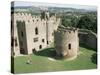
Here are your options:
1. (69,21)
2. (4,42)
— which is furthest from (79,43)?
(4,42)

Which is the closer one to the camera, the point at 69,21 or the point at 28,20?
the point at 28,20

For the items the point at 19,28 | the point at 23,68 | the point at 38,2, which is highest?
the point at 38,2

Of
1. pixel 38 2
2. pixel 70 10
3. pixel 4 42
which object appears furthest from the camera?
pixel 70 10

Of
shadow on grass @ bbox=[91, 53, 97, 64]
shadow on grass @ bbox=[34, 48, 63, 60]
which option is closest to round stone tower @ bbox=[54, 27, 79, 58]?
shadow on grass @ bbox=[34, 48, 63, 60]

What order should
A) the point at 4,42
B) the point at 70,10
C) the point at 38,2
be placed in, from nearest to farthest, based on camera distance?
1. the point at 4,42
2. the point at 38,2
3. the point at 70,10

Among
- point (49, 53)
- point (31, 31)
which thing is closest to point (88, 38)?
point (49, 53)

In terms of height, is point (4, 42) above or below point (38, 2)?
below

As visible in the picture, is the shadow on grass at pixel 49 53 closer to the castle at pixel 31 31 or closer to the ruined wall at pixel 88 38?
the castle at pixel 31 31

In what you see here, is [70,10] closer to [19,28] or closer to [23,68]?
[19,28]
